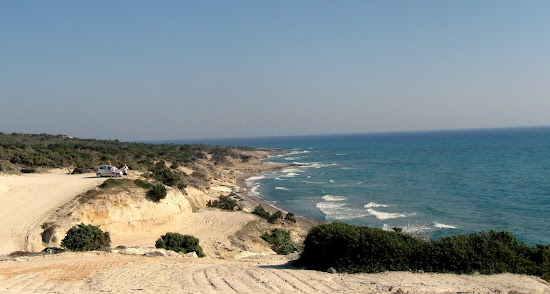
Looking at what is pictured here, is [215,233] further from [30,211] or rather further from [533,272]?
[533,272]

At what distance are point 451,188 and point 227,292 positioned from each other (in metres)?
46.0

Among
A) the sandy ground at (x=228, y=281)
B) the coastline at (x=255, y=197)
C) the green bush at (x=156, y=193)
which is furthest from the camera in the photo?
the coastline at (x=255, y=197)

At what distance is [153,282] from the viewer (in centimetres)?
1010

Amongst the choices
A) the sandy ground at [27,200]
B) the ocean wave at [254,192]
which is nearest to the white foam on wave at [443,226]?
the ocean wave at [254,192]

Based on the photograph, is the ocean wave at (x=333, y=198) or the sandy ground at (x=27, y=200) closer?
the sandy ground at (x=27, y=200)

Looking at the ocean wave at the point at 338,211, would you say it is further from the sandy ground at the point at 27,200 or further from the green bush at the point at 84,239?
the green bush at the point at 84,239

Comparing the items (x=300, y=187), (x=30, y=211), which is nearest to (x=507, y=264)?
(x=30, y=211)

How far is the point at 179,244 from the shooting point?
19.3 meters

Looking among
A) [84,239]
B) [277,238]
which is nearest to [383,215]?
[277,238]

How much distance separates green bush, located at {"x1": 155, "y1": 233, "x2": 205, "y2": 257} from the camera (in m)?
19.0

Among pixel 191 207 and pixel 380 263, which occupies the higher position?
Result: pixel 380 263

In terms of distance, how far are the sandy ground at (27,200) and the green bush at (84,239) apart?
2.63m

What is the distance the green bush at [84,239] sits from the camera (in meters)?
17.2

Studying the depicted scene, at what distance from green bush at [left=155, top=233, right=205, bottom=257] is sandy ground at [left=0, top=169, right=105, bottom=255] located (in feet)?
21.7
